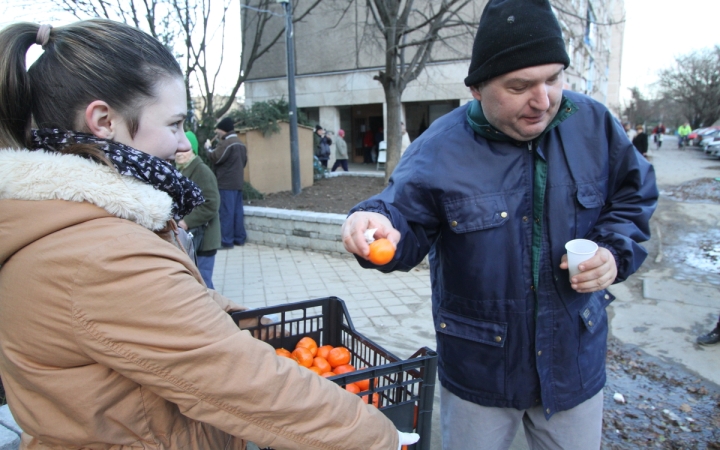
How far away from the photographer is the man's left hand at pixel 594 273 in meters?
1.62

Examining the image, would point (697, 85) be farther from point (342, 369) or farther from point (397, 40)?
point (342, 369)


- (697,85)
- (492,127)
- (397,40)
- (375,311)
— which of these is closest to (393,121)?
(397,40)

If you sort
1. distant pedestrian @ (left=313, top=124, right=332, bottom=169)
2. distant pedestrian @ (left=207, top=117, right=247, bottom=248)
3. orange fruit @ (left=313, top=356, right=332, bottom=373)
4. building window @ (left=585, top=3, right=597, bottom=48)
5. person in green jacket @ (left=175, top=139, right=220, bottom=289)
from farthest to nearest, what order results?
distant pedestrian @ (left=313, top=124, right=332, bottom=169) → building window @ (left=585, top=3, right=597, bottom=48) → distant pedestrian @ (left=207, top=117, right=247, bottom=248) → person in green jacket @ (left=175, top=139, right=220, bottom=289) → orange fruit @ (left=313, top=356, right=332, bottom=373)

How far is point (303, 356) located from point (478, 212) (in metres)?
1.00

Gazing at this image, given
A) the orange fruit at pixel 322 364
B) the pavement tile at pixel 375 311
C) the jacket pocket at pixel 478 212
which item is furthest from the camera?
the pavement tile at pixel 375 311

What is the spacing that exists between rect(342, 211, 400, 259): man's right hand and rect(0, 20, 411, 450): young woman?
43cm

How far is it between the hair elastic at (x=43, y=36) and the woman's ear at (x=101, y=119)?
0.20 m

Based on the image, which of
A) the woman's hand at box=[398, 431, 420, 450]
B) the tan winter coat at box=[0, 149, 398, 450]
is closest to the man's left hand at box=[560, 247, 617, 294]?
the woman's hand at box=[398, 431, 420, 450]

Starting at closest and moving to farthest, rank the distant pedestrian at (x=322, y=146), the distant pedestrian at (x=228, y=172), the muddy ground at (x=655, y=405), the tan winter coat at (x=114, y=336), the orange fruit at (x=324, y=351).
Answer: the tan winter coat at (x=114, y=336) → the orange fruit at (x=324, y=351) → the muddy ground at (x=655, y=405) → the distant pedestrian at (x=228, y=172) → the distant pedestrian at (x=322, y=146)

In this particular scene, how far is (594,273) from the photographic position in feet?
5.34


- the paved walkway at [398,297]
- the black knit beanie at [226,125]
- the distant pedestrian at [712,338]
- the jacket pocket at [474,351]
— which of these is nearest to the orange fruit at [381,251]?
the jacket pocket at [474,351]

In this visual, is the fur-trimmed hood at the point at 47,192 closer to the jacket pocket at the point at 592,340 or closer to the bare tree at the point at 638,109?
the jacket pocket at the point at 592,340

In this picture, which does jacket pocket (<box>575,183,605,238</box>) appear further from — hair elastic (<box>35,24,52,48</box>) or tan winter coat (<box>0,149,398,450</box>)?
hair elastic (<box>35,24,52,48</box>)

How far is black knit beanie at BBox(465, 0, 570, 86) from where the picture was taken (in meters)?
1.62
